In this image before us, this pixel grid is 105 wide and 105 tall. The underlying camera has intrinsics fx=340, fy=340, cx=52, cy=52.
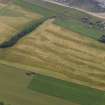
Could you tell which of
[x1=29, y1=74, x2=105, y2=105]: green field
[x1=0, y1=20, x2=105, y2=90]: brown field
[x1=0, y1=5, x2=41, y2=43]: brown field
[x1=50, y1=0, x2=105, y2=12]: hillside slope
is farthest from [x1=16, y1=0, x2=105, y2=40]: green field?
[x1=29, y1=74, x2=105, y2=105]: green field

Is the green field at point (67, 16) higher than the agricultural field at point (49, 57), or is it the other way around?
the green field at point (67, 16)

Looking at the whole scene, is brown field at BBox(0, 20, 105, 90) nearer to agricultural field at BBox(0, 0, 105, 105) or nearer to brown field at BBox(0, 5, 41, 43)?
agricultural field at BBox(0, 0, 105, 105)

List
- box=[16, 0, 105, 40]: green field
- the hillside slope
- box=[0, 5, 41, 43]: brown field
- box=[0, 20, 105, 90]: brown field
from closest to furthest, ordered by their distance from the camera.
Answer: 1. box=[0, 20, 105, 90]: brown field
2. box=[0, 5, 41, 43]: brown field
3. box=[16, 0, 105, 40]: green field
4. the hillside slope

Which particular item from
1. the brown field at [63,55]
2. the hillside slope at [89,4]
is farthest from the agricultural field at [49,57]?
the hillside slope at [89,4]

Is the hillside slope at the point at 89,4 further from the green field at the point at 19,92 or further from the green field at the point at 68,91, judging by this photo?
the green field at the point at 68,91

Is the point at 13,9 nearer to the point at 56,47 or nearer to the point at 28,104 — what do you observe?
the point at 56,47

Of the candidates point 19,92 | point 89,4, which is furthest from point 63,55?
point 89,4

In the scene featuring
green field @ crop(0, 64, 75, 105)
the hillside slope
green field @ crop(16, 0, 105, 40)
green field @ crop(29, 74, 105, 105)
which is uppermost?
the hillside slope
